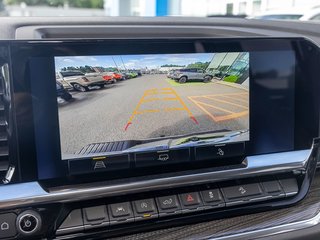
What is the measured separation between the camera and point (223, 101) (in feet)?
4.18

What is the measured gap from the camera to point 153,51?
1.17m

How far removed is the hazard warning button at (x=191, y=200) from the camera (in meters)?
1.21

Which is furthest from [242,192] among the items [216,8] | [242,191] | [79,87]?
[216,8]

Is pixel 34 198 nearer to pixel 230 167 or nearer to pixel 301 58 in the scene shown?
pixel 230 167

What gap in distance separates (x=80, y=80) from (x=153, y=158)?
327 millimetres

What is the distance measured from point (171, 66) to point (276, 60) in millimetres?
393

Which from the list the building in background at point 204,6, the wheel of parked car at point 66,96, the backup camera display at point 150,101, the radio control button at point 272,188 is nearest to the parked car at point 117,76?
the backup camera display at point 150,101

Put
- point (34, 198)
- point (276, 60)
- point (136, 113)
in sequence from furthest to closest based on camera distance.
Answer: point (276, 60) < point (136, 113) < point (34, 198)

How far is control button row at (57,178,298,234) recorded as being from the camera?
3.69ft

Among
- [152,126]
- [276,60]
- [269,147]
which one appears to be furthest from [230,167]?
[276,60]

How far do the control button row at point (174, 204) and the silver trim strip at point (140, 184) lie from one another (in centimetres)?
4

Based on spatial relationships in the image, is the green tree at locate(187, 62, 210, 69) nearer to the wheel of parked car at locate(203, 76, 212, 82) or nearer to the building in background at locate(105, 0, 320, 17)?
the wheel of parked car at locate(203, 76, 212, 82)

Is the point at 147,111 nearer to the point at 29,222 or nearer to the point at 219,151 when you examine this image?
the point at 219,151

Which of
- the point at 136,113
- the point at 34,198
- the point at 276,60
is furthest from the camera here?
the point at 276,60
